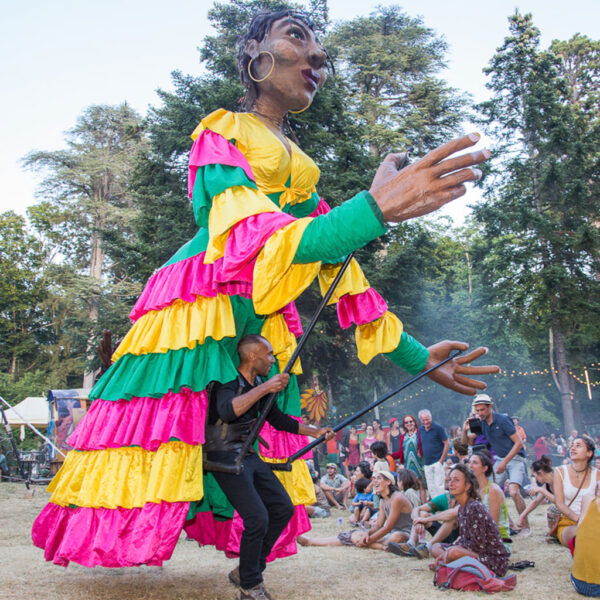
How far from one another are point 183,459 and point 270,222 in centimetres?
112

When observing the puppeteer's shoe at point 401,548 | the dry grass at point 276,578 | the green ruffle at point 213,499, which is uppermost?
the green ruffle at point 213,499

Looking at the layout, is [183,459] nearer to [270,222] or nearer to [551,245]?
[270,222]

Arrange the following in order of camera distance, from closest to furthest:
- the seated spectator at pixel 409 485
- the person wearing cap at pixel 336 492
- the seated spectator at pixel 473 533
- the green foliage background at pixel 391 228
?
the seated spectator at pixel 473 533 → the seated spectator at pixel 409 485 → the person wearing cap at pixel 336 492 → the green foliage background at pixel 391 228

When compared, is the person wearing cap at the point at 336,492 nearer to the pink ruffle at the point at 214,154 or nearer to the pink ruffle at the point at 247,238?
the pink ruffle at the point at 214,154

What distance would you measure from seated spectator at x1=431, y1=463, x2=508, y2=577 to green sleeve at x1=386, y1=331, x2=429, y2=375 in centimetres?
158

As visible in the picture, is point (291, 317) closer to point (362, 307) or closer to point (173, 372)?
point (362, 307)

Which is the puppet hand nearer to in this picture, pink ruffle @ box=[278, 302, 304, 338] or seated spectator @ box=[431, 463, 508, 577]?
pink ruffle @ box=[278, 302, 304, 338]

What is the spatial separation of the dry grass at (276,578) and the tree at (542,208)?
1468 centimetres

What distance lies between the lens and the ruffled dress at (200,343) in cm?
244

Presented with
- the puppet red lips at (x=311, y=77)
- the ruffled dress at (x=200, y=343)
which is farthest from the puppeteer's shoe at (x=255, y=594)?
the puppet red lips at (x=311, y=77)

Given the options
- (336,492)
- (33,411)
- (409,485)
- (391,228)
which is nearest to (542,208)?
(391,228)

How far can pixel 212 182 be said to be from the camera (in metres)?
2.69

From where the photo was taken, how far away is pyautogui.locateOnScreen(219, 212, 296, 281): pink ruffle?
2.42m

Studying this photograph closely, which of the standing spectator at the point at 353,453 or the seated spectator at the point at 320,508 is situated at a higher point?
the standing spectator at the point at 353,453
